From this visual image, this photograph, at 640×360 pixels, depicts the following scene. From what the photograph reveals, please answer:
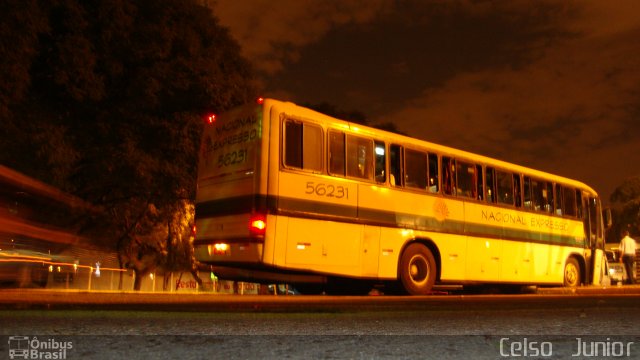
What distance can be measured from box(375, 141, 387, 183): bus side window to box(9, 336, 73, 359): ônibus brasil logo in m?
8.01

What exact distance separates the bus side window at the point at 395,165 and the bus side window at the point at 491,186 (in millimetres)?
2928

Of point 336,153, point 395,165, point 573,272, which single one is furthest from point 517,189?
point 336,153

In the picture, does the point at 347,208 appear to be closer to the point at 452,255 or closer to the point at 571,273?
the point at 452,255

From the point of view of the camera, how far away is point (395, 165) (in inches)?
498

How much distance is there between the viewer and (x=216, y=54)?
768 inches

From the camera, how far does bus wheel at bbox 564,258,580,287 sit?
1718cm

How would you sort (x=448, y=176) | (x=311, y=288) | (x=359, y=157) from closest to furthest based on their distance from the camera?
(x=359, y=157) → (x=311, y=288) → (x=448, y=176)

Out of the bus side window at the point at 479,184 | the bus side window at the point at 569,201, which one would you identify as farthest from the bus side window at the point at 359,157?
the bus side window at the point at 569,201

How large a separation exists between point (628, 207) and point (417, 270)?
132ft

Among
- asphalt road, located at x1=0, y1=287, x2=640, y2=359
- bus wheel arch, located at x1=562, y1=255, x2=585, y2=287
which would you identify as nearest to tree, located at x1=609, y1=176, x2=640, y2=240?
bus wheel arch, located at x1=562, y1=255, x2=585, y2=287

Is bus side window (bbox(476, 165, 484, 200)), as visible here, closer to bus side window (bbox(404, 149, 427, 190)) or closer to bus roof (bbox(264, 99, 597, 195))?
bus roof (bbox(264, 99, 597, 195))

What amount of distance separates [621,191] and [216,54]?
3916 centimetres

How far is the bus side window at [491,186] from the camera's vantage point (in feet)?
48.3

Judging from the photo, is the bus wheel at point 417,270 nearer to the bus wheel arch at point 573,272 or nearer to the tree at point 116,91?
the bus wheel arch at point 573,272
